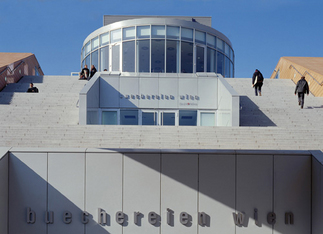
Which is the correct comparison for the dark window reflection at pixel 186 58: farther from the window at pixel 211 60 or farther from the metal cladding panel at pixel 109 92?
the metal cladding panel at pixel 109 92

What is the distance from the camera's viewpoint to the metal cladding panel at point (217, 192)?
805 cm

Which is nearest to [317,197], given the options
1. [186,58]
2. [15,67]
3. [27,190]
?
[27,190]

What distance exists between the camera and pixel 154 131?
12547 millimetres

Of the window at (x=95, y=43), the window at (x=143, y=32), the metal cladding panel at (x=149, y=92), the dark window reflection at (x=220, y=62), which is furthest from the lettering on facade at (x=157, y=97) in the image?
the window at (x=95, y=43)

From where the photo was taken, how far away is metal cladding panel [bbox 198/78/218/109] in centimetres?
2053

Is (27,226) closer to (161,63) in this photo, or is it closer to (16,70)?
(16,70)

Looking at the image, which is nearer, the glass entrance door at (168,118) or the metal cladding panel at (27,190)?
the metal cladding panel at (27,190)

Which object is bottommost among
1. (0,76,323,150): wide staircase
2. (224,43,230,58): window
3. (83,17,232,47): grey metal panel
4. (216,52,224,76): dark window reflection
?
(0,76,323,150): wide staircase

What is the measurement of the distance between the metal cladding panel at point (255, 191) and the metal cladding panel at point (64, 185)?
3.10 metres

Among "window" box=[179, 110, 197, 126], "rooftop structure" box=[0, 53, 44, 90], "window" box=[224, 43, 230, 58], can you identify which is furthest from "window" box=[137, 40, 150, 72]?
"window" box=[179, 110, 197, 126]

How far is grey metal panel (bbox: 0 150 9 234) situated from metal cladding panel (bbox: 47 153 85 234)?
81cm

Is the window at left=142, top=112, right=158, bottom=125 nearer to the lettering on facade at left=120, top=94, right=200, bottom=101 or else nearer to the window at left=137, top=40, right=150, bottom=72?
the lettering on facade at left=120, top=94, right=200, bottom=101

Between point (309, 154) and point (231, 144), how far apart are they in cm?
366

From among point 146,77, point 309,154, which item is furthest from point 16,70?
point 309,154
